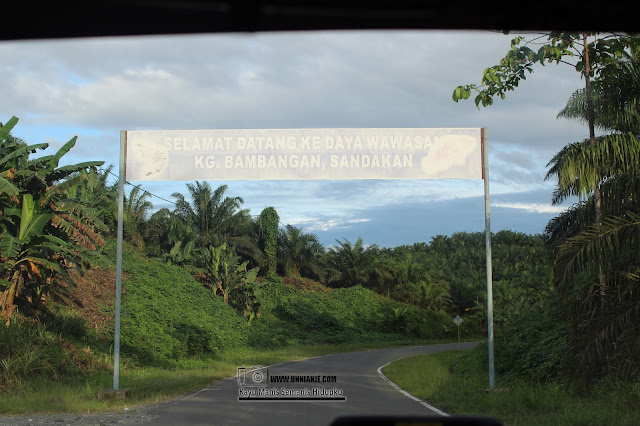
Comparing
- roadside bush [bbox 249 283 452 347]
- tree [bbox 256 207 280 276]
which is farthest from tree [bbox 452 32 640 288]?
tree [bbox 256 207 280 276]

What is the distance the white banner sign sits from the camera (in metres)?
13.8

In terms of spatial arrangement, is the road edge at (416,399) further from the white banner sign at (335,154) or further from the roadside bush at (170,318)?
the roadside bush at (170,318)

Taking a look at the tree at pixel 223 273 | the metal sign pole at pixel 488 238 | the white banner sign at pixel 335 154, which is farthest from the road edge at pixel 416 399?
the tree at pixel 223 273

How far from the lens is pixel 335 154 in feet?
45.3

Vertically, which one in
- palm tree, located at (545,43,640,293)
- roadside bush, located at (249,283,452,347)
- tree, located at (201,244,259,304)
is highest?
palm tree, located at (545,43,640,293)

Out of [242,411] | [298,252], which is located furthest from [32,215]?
[298,252]

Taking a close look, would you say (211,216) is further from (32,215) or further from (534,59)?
(534,59)

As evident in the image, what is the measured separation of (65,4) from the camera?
3516 millimetres

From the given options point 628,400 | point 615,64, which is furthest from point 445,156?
point 628,400

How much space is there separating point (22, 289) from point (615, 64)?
1712 cm

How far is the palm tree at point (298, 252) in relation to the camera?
5306cm

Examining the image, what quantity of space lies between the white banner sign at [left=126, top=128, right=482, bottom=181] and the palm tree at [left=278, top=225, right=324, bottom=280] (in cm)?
3864

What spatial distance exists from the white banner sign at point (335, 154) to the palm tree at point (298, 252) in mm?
38640

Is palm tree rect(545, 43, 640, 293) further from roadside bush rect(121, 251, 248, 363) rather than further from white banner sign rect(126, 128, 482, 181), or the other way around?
roadside bush rect(121, 251, 248, 363)
